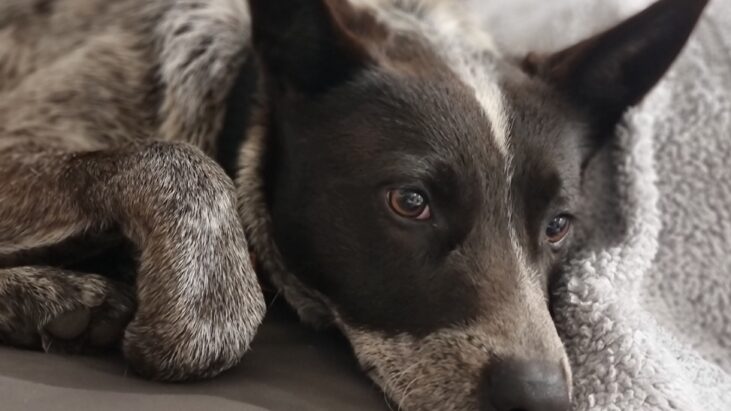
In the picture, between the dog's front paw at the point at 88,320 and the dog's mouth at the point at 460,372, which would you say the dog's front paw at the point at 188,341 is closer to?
the dog's front paw at the point at 88,320

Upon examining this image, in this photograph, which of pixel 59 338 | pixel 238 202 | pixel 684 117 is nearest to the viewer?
pixel 59 338

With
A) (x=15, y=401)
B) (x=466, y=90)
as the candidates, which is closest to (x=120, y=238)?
(x=15, y=401)

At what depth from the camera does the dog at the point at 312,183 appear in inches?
55.2

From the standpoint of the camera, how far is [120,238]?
1.57 m

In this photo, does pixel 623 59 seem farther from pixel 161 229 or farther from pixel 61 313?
pixel 61 313

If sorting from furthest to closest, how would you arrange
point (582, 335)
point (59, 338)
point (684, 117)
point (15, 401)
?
point (684, 117)
point (582, 335)
point (59, 338)
point (15, 401)

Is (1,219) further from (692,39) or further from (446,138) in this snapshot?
(692,39)

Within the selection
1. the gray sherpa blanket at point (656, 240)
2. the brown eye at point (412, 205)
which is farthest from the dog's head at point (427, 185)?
the gray sherpa blanket at point (656, 240)

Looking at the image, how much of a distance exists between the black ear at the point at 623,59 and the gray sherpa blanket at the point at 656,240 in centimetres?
10

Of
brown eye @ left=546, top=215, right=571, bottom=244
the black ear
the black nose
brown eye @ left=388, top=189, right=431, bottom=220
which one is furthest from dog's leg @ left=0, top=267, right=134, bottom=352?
the black ear

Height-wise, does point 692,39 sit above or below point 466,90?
below

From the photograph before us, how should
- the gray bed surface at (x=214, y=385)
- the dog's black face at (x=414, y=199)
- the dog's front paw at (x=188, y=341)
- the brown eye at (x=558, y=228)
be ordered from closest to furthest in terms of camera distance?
the gray bed surface at (x=214, y=385), the dog's front paw at (x=188, y=341), the dog's black face at (x=414, y=199), the brown eye at (x=558, y=228)

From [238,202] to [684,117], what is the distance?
0.90 metres

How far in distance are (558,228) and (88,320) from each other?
73 centimetres
